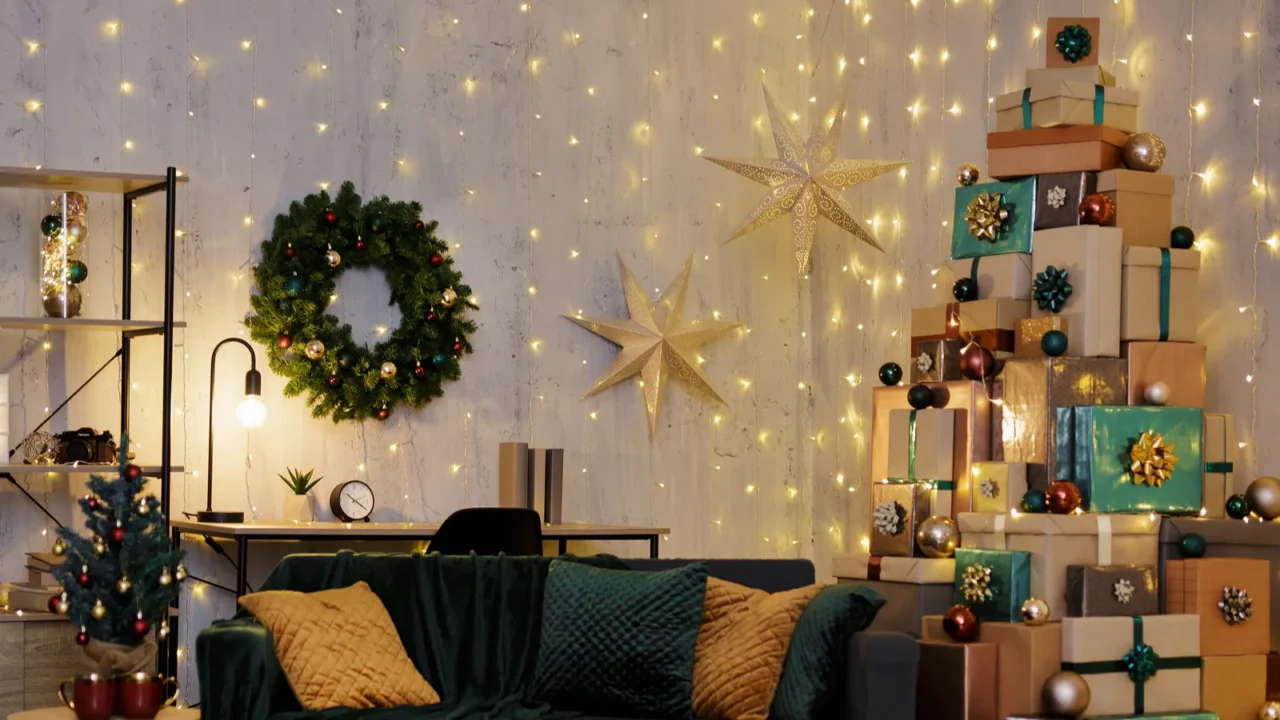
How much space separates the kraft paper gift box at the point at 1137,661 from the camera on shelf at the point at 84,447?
9.85ft

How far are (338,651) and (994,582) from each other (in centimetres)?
176

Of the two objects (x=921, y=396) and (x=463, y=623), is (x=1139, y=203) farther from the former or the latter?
(x=463, y=623)

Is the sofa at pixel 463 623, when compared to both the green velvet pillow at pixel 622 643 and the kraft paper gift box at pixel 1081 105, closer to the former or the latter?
the green velvet pillow at pixel 622 643

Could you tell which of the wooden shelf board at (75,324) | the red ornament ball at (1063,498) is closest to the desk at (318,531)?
the wooden shelf board at (75,324)

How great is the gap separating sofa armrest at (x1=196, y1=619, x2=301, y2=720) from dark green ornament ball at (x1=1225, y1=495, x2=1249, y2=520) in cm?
252

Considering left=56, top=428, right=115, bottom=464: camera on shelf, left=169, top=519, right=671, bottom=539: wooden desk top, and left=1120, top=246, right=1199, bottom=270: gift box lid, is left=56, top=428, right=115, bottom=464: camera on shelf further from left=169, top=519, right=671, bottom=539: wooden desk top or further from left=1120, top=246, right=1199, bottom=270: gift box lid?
left=1120, top=246, right=1199, bottom=270: gift box lid

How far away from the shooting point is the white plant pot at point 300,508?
16.9 feet

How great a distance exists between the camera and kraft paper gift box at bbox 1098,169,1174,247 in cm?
414

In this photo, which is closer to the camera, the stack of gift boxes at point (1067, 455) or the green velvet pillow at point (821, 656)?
the green velvet pillow at point (821, 656)

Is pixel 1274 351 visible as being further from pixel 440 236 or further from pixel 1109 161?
pixel 440 236

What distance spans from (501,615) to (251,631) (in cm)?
67

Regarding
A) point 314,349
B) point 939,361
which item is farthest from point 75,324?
point 939,361

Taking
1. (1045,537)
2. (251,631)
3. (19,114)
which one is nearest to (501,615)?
(251,631)

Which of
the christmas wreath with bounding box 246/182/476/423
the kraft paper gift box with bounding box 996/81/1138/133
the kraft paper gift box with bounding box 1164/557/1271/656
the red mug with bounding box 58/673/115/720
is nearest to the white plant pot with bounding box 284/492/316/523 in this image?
the christmas wreath with bounding box 246/182/476/423
